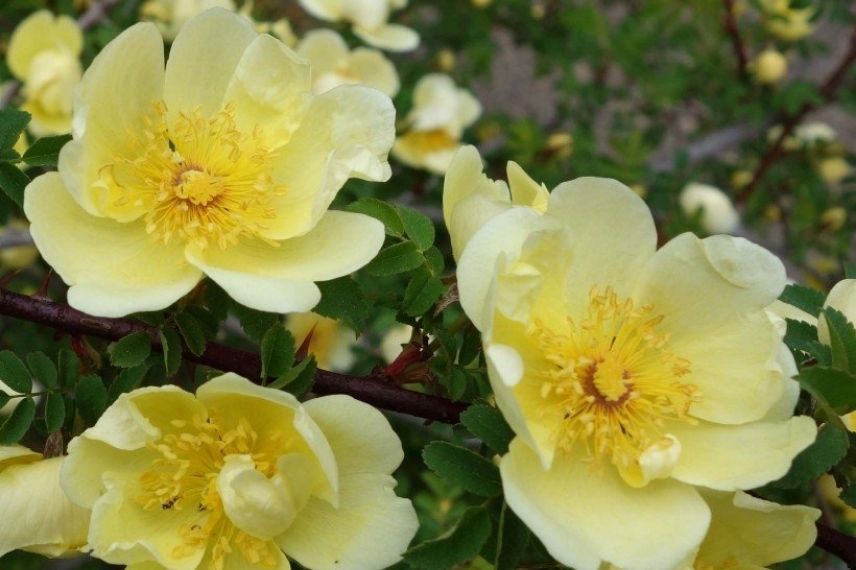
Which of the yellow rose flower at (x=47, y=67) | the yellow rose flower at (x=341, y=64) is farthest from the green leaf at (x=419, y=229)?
the yellow rose flower at (x=47, y=67)

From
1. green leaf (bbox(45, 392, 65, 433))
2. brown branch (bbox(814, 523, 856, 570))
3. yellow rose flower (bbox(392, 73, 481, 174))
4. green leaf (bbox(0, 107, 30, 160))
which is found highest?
green leaf (bbox(0, 107, 30, 160))

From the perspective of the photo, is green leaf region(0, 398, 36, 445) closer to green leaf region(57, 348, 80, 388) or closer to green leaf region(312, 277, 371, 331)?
green leaf region(57, 348, 80, 388)

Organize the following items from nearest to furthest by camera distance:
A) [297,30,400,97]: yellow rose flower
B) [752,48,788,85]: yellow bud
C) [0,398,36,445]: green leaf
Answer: [0,398,36,445]: green leaf, [297,30,400,97]: yellow rose flower, [752,48,788,85]: yellow bud

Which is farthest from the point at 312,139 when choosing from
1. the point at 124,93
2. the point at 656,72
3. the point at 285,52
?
the point at 656,72

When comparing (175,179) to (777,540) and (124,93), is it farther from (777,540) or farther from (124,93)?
(777,540)

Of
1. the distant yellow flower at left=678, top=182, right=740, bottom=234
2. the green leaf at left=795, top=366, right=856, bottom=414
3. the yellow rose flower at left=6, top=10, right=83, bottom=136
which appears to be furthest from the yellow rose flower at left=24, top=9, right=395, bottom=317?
the distant yellow flower at left=678, top=182, right=740, bottom=234

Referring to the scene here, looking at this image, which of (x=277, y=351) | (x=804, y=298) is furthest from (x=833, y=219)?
(x=277, y=351)

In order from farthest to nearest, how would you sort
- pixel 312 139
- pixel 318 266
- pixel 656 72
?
pixel 656 72 < pixel 312 139 < pixel 318 266
